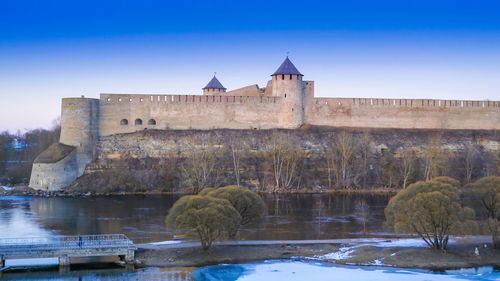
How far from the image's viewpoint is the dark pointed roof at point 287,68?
1684 inches

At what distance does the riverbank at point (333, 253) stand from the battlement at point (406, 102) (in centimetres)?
2477

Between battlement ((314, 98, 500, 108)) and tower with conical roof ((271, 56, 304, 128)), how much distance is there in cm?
175

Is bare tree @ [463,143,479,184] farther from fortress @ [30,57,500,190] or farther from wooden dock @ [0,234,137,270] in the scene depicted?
wooden dock @ [0,234,137,270]

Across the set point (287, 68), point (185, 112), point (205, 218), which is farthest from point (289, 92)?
point (205, 218)

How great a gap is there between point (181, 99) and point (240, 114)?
4.15 meters

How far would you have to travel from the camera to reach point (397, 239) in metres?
21.5

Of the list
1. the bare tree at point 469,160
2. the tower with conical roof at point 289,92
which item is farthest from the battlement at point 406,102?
the bare tree at point 469,160

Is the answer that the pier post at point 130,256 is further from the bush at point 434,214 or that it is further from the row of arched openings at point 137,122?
the row of arched openings at point 137,122

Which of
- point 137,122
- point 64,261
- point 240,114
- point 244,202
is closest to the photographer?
point 64,261

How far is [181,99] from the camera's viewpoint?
1695 inches

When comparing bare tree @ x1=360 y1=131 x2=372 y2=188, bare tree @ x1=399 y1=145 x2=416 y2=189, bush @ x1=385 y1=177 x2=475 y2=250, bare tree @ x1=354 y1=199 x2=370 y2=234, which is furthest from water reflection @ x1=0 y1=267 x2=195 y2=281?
bare tree @ x1=360 y1=131 x2=372 y2=188

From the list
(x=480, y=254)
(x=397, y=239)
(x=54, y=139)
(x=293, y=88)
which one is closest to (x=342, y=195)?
(x=293, y=88)

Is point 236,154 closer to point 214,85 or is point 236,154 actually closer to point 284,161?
point 284,161

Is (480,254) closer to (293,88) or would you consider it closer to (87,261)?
(87,261)
